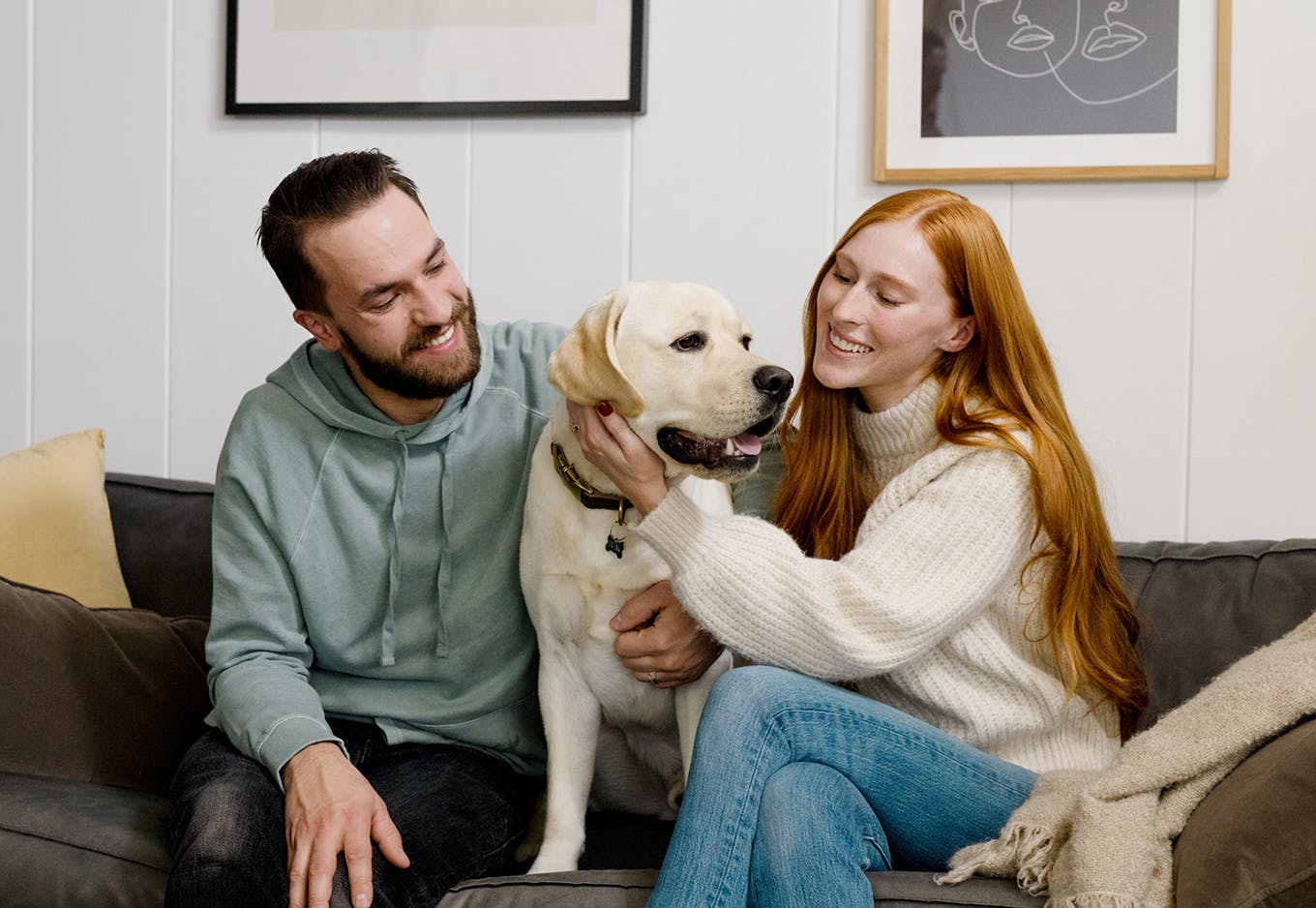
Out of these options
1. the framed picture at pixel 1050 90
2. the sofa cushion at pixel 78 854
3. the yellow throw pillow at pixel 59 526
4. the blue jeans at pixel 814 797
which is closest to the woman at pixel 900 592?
the blue jeans at pixel 814 797

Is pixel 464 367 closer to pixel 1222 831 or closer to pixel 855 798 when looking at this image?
pixel 855 798

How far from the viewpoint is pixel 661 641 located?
5.02 feet

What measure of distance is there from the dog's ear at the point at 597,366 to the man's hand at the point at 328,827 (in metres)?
0.54

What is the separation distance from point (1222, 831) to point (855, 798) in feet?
1.24

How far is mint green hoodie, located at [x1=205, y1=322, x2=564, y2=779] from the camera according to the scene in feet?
5.54

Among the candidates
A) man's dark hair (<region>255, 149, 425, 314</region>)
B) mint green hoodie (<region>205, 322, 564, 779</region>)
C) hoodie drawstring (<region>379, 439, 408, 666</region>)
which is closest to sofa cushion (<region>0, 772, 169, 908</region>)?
mint green hoodie (<region>205, 322, 564, 779</region>)

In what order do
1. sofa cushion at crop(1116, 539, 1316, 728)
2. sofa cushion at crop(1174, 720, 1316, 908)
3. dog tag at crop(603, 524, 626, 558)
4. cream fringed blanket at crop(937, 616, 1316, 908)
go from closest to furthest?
sofa cushion at crop(1174, 720, 1316, 908) < cream fringed blanket at crop(937, 616, 1316, 908) < dog tag at crop(603, 524, 626, 558) < sofa cushion at crop(1116, 539, 1316, 728)

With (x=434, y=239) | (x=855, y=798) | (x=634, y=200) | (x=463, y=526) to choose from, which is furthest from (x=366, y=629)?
(x=634, y=200)

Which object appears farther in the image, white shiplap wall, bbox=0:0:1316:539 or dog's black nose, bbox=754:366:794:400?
white shiplap wall, bbox=0:0:1316:539

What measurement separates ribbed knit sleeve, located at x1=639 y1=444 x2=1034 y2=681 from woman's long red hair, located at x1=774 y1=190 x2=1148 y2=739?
52 millimetres

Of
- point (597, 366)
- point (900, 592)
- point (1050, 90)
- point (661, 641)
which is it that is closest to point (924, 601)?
point (900, 592)

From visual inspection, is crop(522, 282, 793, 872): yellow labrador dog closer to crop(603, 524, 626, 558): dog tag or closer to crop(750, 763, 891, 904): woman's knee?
crop(603, 524, 626, 558): dog tag

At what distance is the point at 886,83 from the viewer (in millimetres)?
2053

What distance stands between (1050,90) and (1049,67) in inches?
1.5
